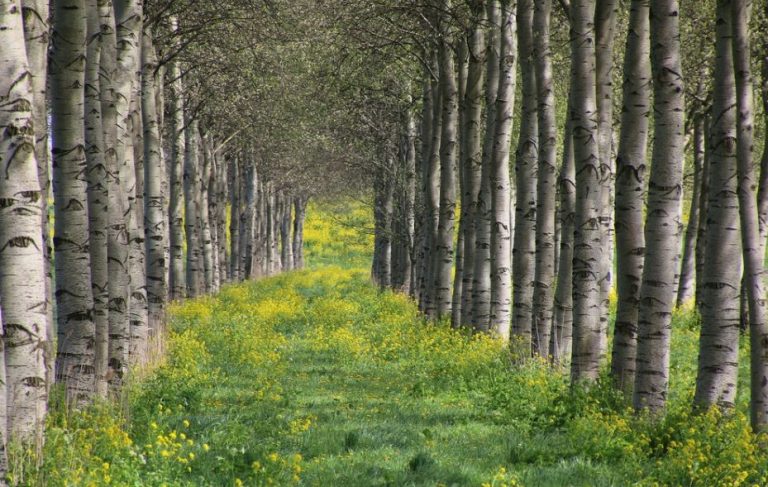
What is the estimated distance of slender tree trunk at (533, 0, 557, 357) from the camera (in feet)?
51.9

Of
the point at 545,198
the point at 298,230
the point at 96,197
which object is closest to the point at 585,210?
the point at 545,198

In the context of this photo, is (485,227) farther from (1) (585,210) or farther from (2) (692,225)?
(2) (692,225)

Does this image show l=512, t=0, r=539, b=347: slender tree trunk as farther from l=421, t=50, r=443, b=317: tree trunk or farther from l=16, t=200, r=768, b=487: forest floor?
l=421, t=50, r=443, b=317: tree trunk

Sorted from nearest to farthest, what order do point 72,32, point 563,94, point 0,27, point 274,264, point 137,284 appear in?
point 0,27 → point 72,32 → point 137,284 → point 563,94 → point 274,264

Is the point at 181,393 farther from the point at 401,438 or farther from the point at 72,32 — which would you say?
the point at 72,32

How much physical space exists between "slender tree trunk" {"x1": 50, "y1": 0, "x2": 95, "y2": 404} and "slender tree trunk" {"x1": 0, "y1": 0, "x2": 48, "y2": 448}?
2.37m

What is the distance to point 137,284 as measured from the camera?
50.5ft

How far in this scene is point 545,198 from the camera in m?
16.1

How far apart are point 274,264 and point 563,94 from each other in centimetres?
3571

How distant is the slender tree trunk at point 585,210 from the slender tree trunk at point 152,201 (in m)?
9.42

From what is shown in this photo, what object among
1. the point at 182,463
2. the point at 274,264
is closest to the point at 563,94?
the point at 182,463

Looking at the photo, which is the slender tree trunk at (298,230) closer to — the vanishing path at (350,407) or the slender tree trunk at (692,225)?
the slender tree trunk at (692,225)

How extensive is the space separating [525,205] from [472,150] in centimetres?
447

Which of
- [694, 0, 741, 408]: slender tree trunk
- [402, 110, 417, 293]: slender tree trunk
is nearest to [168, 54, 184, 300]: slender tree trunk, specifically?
[402, 110, 417, 293]: slender tree trunk
